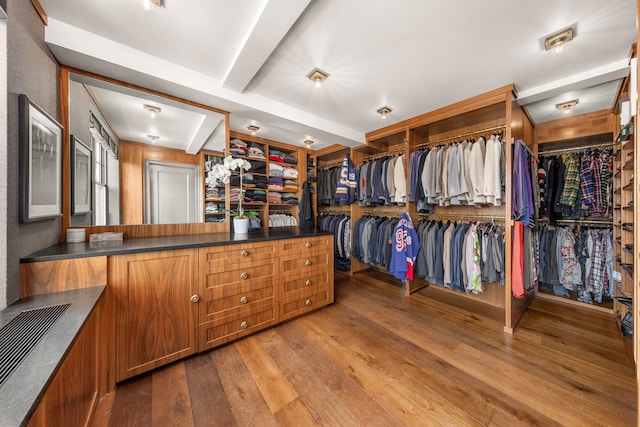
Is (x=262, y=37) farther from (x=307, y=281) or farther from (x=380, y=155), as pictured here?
(x=380, y=155)

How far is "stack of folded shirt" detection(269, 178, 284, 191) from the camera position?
12.1 feet

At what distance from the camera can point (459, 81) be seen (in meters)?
2.04

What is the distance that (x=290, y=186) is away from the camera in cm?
392

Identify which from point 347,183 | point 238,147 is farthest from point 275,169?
point 347,183

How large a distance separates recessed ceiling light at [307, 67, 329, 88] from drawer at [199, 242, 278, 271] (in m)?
1.46

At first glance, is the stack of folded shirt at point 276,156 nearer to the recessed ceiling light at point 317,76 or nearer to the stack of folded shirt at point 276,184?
the stack of folded shirt at point 276,184

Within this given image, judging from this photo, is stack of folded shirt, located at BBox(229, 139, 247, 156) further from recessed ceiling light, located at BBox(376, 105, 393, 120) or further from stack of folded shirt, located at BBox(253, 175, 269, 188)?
recessed ceiling light, located at BBox(376, 105, 393, 120)

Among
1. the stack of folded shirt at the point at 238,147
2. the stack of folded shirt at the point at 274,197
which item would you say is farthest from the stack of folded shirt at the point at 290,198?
the stack of folded shirt at the point at 238,147

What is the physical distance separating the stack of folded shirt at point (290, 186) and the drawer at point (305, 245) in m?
1.71

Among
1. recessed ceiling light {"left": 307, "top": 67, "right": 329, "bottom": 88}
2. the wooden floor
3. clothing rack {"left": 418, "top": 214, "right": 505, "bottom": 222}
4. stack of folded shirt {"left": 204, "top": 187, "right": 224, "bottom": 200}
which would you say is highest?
recessed ceiling light {"left": 307, "top": 67, "right": 329, "bottom": 88}

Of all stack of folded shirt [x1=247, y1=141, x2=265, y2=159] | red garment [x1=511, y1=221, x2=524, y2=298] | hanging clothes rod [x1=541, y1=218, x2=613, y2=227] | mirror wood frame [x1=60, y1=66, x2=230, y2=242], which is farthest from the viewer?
stack of folded shirt [x1=247, y1=141, x2=265, y2=159]

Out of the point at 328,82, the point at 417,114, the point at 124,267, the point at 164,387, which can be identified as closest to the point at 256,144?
the point at 328,82

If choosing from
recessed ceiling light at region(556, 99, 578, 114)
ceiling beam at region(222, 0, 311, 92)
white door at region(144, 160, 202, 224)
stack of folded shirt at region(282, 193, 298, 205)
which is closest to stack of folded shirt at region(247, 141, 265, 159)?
stack of folded shirt at region(282, 193, 298, 205)

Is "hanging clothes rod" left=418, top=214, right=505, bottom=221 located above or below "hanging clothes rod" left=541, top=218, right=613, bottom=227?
above
